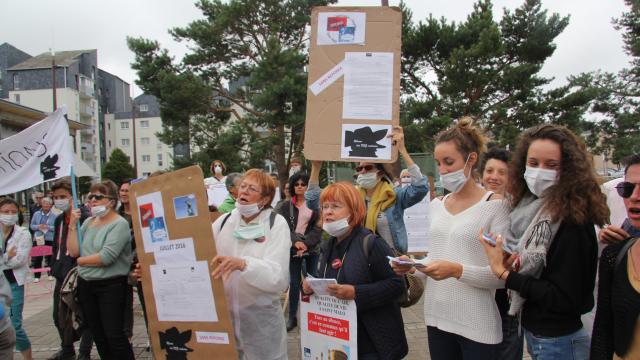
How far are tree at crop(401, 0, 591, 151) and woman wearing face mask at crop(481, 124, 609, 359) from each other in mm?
13378

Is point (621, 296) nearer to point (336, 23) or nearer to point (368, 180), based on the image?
point (368, 180)

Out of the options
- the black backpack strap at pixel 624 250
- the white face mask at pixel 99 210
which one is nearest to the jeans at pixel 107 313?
the white face mask at pixel 99 210

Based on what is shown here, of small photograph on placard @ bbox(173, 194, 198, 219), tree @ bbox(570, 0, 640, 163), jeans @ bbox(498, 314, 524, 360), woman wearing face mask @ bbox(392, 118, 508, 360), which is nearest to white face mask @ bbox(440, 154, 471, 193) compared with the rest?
woman wearing face mask @ bbox(392, 118, 508, 360)

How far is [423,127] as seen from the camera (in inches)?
605

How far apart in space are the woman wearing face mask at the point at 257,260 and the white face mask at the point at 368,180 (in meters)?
0.88

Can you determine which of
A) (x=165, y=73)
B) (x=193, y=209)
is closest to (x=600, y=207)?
(x=193, y=209)

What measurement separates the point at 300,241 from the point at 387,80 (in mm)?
2439

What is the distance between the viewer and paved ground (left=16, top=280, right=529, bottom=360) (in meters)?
4.96

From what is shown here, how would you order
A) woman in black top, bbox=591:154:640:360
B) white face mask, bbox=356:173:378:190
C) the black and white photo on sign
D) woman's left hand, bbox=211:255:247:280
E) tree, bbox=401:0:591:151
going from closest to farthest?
woman in black top, bbox=591:154:640:360
woman's left hand, bbox=211:255:247:280
the black and white photo on sign
white face mask, bbox=356:173:378:190
tree, bbox=401:0:591:151

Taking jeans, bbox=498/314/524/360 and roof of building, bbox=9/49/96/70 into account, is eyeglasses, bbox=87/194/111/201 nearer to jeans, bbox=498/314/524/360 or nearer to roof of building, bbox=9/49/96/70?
jeans, bbox=498/314/524/360

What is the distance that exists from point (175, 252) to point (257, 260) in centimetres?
→ 53

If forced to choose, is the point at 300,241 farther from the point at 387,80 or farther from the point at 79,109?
the point at 79,109

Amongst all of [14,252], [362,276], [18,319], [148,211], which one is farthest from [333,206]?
[14,252]

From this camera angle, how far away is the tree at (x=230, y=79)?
17.3m
